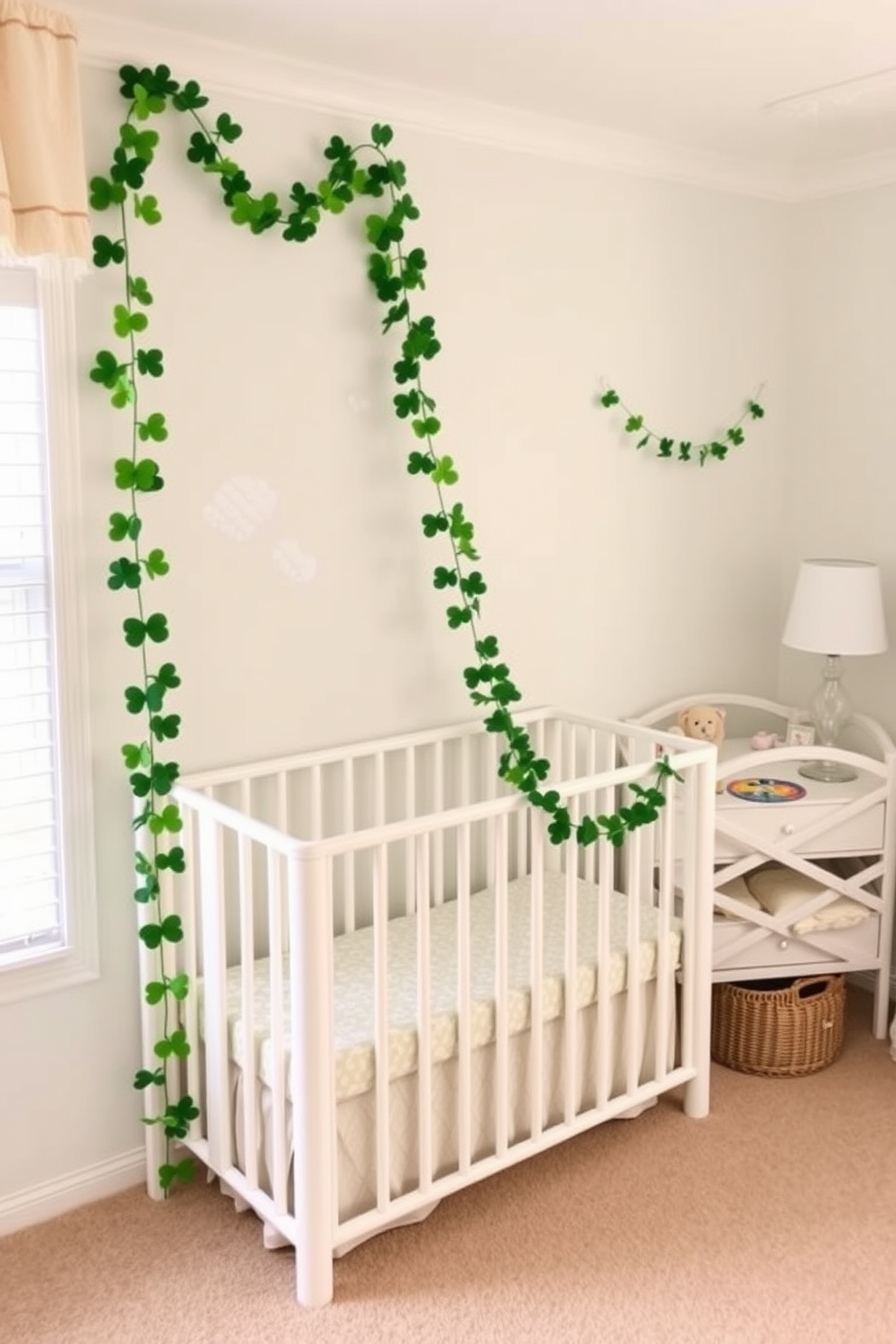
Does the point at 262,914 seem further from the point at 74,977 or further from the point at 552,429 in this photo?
the point at 552,429

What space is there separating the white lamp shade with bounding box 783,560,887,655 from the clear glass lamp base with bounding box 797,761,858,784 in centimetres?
30

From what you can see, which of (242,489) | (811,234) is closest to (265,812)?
(242,489)

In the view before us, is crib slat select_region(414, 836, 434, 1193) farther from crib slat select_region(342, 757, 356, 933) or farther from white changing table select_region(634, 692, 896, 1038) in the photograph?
white changing table select_region(634, 692, 896, 1038)

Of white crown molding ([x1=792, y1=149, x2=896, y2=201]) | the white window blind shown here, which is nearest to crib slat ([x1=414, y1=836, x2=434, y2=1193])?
the white window blind

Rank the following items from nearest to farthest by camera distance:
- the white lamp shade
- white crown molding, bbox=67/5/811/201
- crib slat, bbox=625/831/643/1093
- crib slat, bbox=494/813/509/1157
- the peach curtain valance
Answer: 1. the peach curtain valance
2. white crown molding, bbox=67/5/811/201
3. crib slat, bbox=494/813/509/1157
4. crib slat, bbox=625/831/643/1093
5. the white lamp shade

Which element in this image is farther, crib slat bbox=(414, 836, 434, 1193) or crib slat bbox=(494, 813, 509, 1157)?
crib slat bbox=(494, 813, 509, 1157)

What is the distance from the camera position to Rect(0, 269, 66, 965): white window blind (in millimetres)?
2260

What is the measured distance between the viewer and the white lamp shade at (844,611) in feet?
10.3

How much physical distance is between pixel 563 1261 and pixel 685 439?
2.03m

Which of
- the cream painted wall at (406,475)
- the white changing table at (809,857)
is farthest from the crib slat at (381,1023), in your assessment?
the white changing table at (809,857)

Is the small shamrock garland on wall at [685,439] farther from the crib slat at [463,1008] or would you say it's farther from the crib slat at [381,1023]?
the crib slat at [381,1023]

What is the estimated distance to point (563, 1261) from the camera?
2348mm

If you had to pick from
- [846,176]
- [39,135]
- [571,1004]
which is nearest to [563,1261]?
[571,1004]

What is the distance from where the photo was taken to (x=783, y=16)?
226cm
